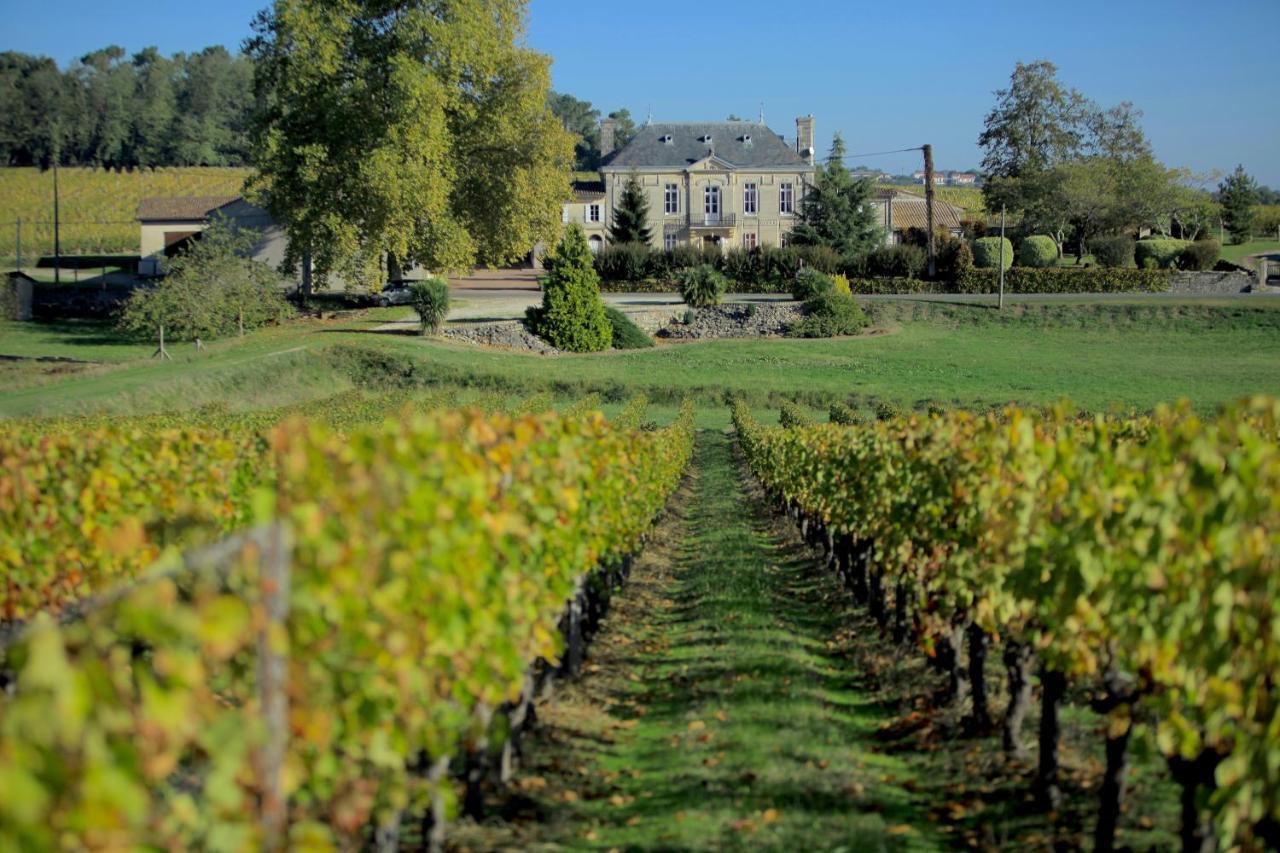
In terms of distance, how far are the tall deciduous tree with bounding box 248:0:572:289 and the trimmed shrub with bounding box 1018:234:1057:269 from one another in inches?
980

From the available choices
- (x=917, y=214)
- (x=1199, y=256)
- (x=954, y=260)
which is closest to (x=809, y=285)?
(x=954, y=260)

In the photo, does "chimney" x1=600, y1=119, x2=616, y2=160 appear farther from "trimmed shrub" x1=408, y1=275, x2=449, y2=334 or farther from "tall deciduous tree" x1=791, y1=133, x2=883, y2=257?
"trimmed shrub" x1=408, y1=275, x2=449, y2=334

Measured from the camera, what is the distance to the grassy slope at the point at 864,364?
35.0 metres

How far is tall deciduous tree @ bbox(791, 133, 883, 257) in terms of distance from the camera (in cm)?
6475

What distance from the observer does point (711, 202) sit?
256ft

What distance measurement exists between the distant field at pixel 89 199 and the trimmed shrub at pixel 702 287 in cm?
4442

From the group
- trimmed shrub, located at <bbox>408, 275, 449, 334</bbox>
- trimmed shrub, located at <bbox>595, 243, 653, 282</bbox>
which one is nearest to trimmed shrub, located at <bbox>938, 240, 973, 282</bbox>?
trimmed shrub, located at <bbox>595, 243, 653, 282</bbox>

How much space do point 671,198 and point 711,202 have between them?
2.47 metres

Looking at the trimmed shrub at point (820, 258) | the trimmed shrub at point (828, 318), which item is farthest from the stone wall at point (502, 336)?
the trimmed shrub at point (820, 258)

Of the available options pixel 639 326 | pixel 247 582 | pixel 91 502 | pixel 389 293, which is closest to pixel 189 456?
pixel 91 502

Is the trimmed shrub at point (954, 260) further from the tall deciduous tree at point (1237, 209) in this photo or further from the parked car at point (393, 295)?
the tall deciduous tree at point (1237, 209)

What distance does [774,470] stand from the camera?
1881cm

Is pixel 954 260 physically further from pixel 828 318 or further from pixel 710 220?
pixel 710 220

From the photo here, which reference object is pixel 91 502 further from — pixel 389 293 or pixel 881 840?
pixel 389 293
